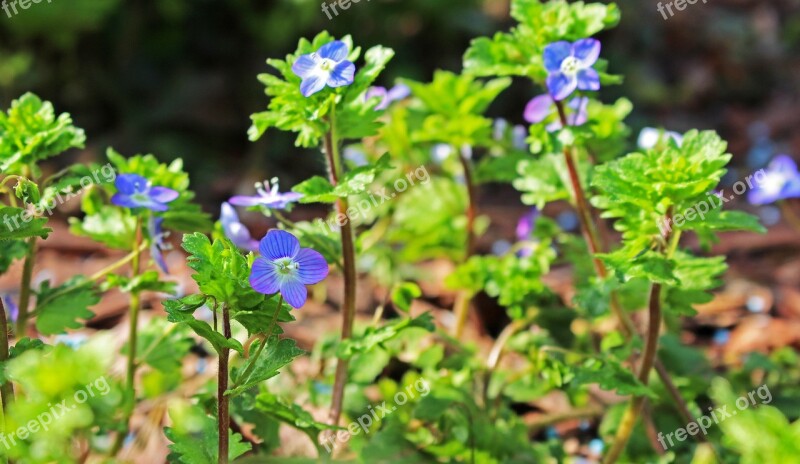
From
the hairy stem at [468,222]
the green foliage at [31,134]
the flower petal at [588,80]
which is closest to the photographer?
the green foliage at [31,134]

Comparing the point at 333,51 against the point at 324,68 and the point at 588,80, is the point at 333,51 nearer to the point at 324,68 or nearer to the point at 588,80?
the point at 324,68

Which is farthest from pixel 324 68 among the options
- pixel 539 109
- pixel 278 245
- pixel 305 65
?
pixel 539 109

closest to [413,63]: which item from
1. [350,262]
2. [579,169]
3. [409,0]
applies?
[409,0]

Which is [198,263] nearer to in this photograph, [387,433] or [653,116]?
[387,433]

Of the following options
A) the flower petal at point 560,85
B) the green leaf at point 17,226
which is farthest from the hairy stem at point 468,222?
the green leaf at point 17,226

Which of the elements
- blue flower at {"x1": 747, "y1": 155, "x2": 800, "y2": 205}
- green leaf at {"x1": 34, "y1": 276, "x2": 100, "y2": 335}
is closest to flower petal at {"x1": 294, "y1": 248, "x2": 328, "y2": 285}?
green leaf at {"x1": 34, "y1": 276, "x2": 100, "y2": 335}

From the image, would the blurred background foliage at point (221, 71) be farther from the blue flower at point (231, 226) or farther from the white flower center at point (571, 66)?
the white flower center at point (571, 66)
